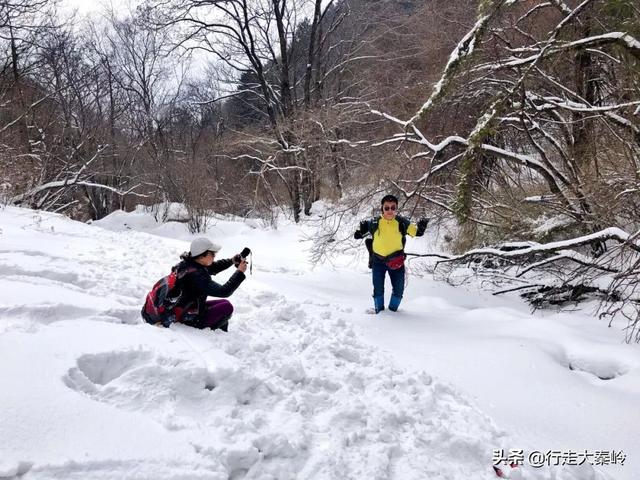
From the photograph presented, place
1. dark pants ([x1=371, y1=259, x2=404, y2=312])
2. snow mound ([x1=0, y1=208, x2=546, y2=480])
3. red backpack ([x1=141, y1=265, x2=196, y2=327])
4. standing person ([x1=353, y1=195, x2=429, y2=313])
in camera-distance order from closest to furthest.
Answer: snow mound ([x1=0, y1=208, x2=546, y2=480]) < red backpack ([x1=141, y1=265, x2=196, y2=327]) < standing person ([x1=353, y1=195, x2=429, y2=313]) < dark pants ([x1=371, y1=259, x2=404, y2=312])

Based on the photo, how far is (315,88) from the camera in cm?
1869

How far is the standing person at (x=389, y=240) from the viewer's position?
4738mm

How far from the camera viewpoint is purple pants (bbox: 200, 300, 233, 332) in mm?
3871

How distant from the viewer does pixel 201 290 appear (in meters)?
3.83

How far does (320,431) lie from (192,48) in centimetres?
1714

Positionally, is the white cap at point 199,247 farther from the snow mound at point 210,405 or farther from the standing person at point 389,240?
the standing person at point 389,240

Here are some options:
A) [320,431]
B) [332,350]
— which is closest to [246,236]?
[332,350]

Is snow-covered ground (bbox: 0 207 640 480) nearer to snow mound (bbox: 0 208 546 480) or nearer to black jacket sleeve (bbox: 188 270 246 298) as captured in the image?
snow mound (bbox: 0 208 546 480)

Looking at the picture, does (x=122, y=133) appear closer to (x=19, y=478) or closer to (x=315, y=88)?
(x=315, y=88)

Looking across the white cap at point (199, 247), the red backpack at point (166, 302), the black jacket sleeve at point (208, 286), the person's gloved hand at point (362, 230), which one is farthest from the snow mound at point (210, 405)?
the person's gloved hand at point (362, 230)

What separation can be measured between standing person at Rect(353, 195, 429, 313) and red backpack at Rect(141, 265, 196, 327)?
1.97 metres

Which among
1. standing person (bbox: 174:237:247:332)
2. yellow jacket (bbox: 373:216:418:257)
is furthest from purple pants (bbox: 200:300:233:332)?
yellow jacket (bbox: 373:216:418:257)

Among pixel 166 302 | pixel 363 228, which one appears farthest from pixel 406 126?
pixel 166 302

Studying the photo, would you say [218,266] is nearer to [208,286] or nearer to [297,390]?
[208,286]
